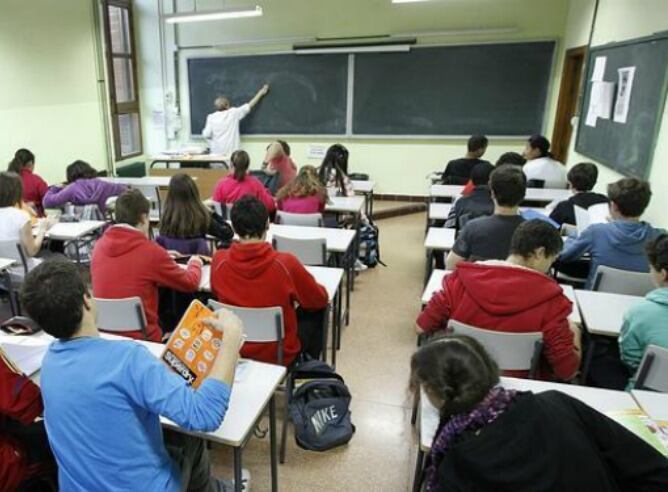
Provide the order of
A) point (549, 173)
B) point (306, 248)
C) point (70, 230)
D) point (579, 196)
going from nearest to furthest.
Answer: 1. point (306, 248)
2. point (579, 196)
3. point (70, 230)
4. point (549, 173)

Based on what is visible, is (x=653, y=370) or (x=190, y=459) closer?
(x=190, y=459)

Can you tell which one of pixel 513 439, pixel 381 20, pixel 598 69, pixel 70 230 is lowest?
pixel 70 230

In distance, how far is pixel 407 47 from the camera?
256 inches

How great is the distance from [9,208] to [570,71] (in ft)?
20.1

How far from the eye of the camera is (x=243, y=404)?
4.98 ft

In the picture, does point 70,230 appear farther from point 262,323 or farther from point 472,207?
point 472,207

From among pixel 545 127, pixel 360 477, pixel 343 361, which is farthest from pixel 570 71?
pixel 360 477

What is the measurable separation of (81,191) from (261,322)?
10.3 ft

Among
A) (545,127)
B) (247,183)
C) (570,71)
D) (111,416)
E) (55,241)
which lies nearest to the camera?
(111,416)

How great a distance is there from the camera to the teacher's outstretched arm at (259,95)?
713cm

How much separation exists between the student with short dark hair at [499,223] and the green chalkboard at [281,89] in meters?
4.91

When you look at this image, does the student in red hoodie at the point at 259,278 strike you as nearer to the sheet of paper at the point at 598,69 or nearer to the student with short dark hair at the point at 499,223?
the student with short dark hair at the point at 499,223

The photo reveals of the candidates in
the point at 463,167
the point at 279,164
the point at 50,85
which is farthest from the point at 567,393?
the point at 50,85

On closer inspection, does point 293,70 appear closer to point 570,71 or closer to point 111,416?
point 570,71
